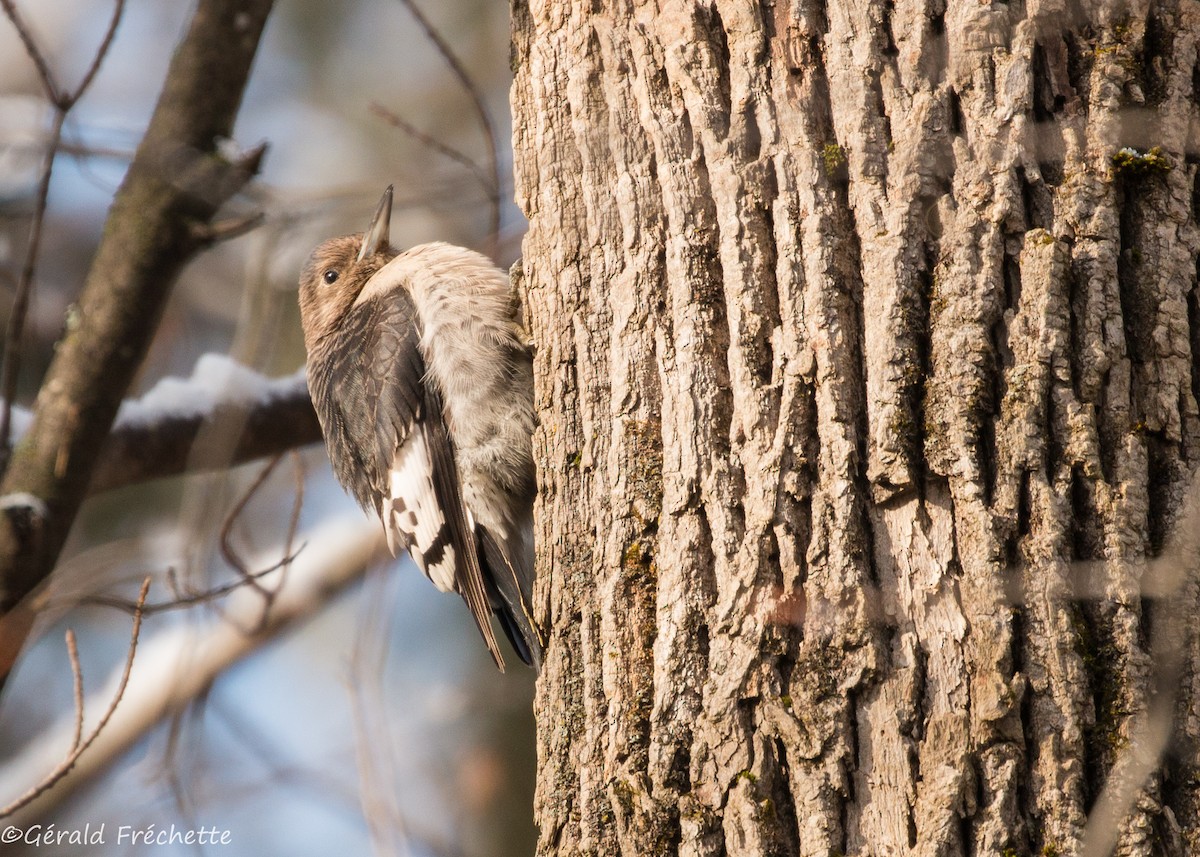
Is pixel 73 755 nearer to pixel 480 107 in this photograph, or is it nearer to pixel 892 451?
pixel 892 451

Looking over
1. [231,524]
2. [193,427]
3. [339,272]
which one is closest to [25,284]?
[193,427]

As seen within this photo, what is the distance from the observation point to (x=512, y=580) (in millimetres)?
3592

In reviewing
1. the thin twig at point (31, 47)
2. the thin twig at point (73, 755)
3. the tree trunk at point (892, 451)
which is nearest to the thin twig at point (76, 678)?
the thin twig at point (73, 755)

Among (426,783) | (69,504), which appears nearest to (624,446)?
(69,504)

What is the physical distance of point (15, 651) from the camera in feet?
11.6

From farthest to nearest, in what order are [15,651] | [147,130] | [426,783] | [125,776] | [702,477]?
1. [426,783]
2. [125,776]
3. [147,130]
4. [15,651]
5. [702,477]

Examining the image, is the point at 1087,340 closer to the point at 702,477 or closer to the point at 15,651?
the point at 702,477

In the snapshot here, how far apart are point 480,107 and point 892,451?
300 cm

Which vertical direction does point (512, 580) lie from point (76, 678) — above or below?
above

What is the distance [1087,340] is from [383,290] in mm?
2670

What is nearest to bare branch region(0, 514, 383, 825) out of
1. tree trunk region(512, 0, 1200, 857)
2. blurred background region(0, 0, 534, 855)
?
blurred background region(0, 0, 534, 855)

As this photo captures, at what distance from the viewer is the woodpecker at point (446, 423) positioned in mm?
3336

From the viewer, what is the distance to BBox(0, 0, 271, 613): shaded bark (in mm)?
3666

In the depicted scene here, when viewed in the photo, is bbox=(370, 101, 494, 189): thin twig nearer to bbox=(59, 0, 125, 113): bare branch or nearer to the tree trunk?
bbox=(59, 0, 125, 113): bare branch
